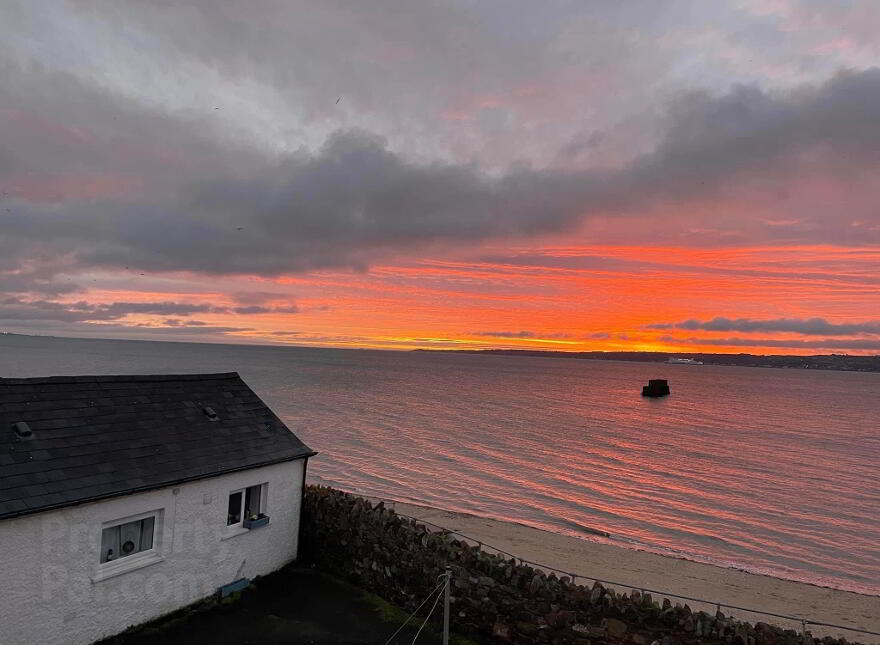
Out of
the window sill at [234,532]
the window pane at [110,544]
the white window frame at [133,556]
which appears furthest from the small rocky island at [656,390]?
the window pane at [110,544]

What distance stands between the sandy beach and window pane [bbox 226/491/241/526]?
11.6m

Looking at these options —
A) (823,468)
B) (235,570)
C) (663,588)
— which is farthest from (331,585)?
(823,468)

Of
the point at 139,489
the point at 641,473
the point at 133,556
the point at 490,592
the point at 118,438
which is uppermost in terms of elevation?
the point at 118,438

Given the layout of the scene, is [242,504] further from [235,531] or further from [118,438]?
[118,438]

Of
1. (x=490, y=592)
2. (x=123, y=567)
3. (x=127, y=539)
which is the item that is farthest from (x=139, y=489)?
(x=490, y=592)

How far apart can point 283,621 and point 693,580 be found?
1677 cm

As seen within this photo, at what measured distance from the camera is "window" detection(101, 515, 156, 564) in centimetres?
1056

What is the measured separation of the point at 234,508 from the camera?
13320mm

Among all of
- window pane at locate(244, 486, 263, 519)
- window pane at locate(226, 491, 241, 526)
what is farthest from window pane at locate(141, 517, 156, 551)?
window pane at locate(244, 486, 263, 519)

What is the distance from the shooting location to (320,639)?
11094 millimetres

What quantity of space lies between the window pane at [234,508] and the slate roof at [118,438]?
97 cm

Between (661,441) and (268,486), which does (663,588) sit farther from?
(661,441)

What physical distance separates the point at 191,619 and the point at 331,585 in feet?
11.1

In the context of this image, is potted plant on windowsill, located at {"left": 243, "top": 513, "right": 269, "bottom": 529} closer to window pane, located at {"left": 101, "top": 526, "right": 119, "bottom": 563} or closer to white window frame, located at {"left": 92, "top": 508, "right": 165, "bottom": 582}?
white window frame, located at {"left": 92, "top": 508, "right": 165, "bottom": 582}
